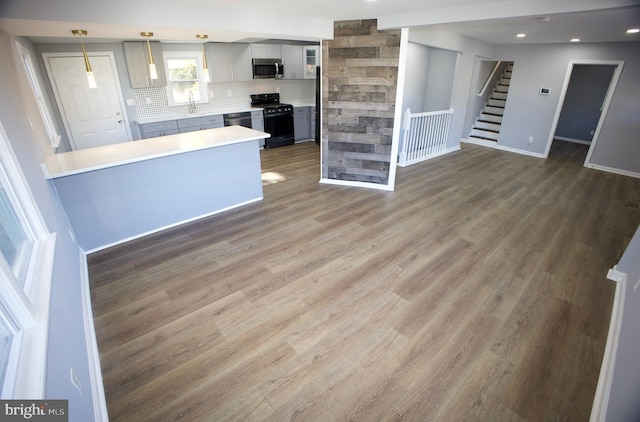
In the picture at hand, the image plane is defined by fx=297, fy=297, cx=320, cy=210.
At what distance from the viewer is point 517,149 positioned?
24.0 ft

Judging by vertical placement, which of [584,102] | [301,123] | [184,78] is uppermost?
[184,78]

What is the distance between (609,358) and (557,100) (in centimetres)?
649

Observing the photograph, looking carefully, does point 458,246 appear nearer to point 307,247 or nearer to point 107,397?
point 307,247

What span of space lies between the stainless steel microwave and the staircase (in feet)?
17.8

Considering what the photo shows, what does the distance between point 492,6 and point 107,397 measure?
14.8 feet

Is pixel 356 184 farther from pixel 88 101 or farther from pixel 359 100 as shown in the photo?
pixel 88 101

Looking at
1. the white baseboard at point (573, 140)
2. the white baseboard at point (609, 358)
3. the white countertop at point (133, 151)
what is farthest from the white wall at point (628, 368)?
the white baseboard at point (573, 140)

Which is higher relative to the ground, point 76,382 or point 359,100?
point 359,100

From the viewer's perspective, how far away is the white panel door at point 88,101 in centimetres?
486

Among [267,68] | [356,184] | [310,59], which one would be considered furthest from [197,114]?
[356,184]

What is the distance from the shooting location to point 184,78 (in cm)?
606

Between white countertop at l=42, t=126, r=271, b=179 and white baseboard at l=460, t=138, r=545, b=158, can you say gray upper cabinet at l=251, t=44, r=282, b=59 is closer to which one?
white countertop at l=42, t=126, r=271, b=179

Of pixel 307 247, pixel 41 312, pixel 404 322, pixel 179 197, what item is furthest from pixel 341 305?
pixel 179 197

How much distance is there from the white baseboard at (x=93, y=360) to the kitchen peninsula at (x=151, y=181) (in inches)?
29.3
